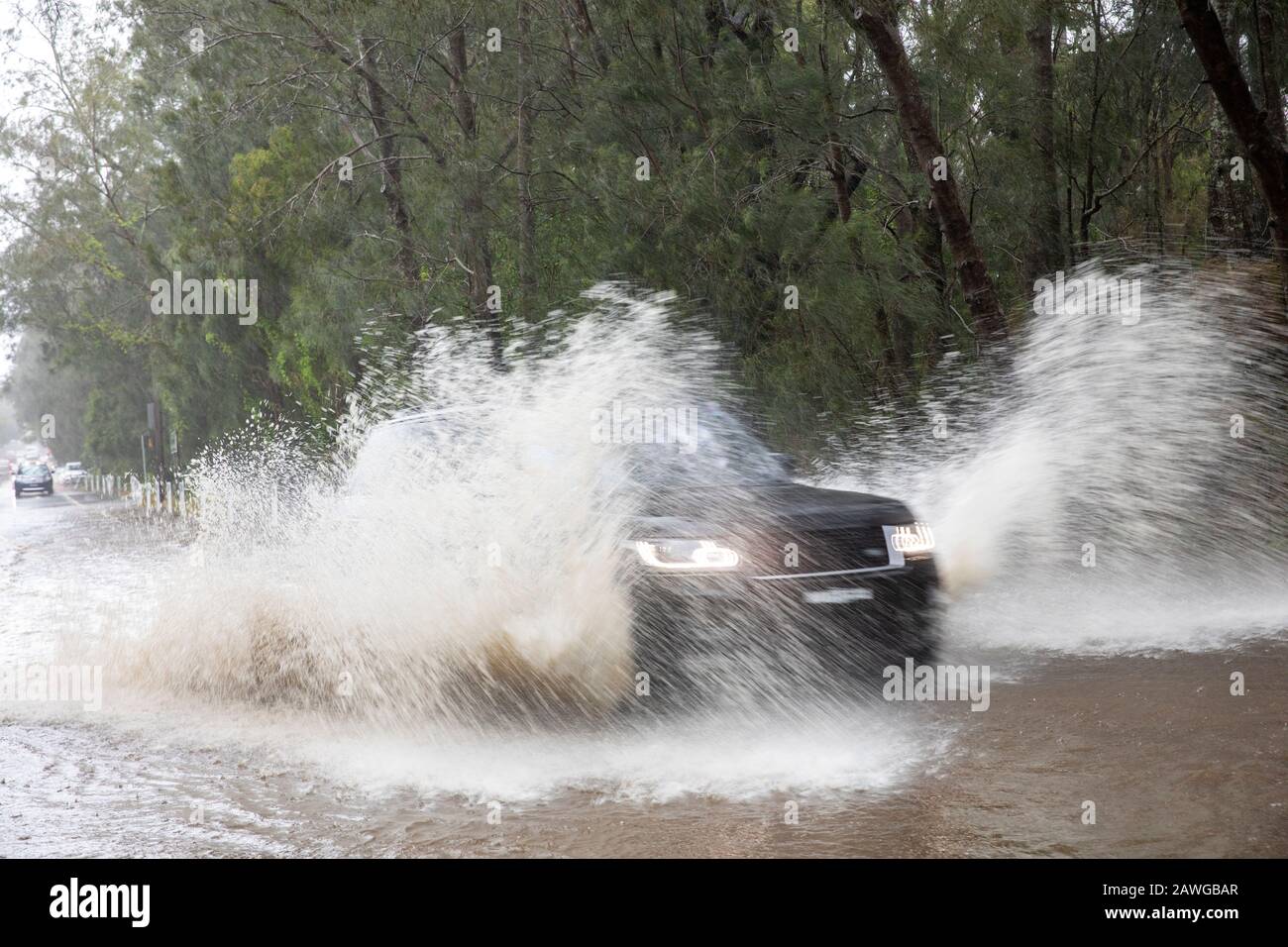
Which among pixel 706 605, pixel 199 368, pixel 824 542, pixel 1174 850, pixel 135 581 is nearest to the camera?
pixel 1174 850

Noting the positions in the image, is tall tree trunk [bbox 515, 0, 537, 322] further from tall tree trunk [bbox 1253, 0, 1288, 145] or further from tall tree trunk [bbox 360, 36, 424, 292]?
tall tree trunk [bbox 1253, 0, 1288, 145]

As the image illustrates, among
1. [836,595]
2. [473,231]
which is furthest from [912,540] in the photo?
[473,231]

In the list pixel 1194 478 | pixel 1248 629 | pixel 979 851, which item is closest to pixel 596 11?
pixel 1194 478

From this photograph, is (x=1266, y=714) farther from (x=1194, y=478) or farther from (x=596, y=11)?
(x=596, y=11)

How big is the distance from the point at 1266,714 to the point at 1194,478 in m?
5.10

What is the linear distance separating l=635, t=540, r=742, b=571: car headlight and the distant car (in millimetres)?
50123

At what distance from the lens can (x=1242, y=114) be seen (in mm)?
9828

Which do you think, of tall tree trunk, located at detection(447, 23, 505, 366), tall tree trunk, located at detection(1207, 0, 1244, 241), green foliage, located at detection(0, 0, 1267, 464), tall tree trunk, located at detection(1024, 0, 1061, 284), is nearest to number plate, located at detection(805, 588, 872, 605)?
green foliage, located at detection(0, 0, 1267, 464)

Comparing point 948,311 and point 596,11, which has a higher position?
point 596,11

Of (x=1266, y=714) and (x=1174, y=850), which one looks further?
(x=1266, y=714)

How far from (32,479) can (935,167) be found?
48.6m

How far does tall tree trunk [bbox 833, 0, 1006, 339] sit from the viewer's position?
11070mm

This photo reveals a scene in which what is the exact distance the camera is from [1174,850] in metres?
4.24

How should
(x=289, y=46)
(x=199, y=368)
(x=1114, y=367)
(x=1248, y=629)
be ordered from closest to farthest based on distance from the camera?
(x=1248, y=629), (x=1114, y=367), (x=289, y=46), (x=199, y=368)
